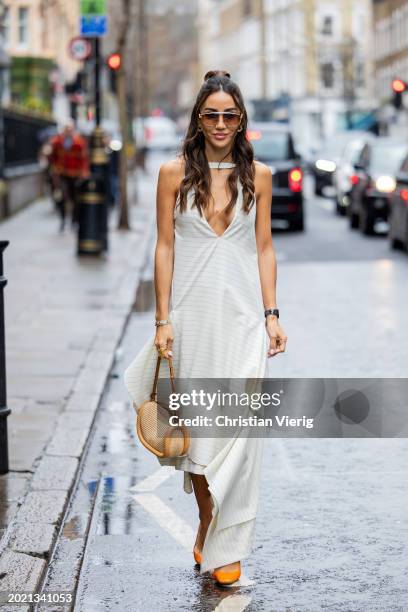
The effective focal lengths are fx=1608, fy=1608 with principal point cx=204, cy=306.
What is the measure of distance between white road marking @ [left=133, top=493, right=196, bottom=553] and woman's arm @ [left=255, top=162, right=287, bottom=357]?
3.32 feet

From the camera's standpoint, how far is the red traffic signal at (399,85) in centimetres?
3644

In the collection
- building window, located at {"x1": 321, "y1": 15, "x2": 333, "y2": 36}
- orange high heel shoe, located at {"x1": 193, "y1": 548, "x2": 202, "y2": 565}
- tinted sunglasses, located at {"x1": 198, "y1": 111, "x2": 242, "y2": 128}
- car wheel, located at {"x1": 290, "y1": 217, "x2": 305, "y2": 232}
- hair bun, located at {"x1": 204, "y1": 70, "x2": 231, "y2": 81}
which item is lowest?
car wheel, located at {"x1": 290, "y1": 217, "x2": 305, "y2": 232}

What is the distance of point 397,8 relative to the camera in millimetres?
81250

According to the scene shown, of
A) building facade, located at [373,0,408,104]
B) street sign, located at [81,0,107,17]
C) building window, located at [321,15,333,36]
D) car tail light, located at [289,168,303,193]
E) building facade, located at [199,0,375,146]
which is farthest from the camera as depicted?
building window, located at [321,15,333,36]

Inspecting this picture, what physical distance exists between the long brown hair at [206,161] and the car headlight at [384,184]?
67.0 feet

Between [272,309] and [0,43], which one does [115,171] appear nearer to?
[0,43]

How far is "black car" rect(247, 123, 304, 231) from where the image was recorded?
26672 millimetres

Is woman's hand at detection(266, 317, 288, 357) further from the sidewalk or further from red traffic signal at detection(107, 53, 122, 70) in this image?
red traffic signal at detection(107, 53, 122, 70)

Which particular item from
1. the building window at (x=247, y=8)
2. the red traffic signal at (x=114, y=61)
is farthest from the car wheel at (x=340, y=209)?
the building window at (x=247, y=8)

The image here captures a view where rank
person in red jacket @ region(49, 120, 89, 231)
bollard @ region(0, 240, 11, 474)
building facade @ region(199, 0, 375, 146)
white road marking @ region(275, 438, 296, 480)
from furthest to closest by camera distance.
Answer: building facade @ region(199, 0, 375, 146)
person in red jacket @ region(49, 120, 89, 231)
white road marking @ region(275, 438, 296, 480)
bollard @ region(0, 240, 11, 474)

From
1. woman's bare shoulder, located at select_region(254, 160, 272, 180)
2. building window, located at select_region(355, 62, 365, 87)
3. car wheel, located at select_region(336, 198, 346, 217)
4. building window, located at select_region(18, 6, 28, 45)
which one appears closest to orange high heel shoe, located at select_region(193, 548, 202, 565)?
woman's bare shoulder, located at select_region(254, 160, 272, 180)

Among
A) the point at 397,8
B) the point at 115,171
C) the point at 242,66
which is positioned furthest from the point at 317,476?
the point at 242,66

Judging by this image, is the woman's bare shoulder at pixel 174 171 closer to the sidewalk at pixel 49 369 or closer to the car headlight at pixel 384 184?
the sidewalk at pixel 49 369

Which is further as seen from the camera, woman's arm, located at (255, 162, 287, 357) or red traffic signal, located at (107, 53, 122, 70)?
red traffic signal, located at (107, 53, 122, 70)
